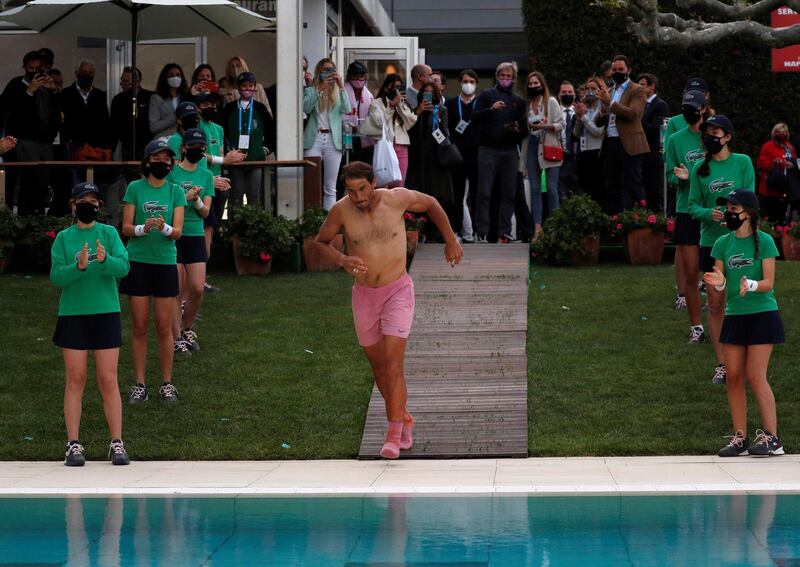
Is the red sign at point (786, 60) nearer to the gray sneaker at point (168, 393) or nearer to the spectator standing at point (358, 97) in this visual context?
the spectator standing at point (358, 97)

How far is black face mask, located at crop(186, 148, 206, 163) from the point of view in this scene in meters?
12.5

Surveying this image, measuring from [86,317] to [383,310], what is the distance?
2.01 meters

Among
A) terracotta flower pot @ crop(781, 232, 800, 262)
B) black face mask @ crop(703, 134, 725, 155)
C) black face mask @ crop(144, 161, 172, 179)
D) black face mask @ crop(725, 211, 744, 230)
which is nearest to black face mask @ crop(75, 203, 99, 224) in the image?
black face mask @ crop(144, 161, 172, 179)

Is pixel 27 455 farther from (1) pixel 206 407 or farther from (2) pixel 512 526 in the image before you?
(2) pixel 512 526

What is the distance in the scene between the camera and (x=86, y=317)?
10.2 metres

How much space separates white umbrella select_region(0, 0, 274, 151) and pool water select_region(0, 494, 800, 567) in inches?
401

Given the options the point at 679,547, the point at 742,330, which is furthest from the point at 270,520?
the point at 742,330

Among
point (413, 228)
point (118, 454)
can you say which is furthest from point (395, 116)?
point (118, 454)

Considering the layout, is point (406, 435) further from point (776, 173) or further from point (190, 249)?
point (776, 173)

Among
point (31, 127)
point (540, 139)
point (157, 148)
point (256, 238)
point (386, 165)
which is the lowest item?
point (256, 238)

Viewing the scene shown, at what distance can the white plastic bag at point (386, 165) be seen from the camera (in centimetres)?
1759

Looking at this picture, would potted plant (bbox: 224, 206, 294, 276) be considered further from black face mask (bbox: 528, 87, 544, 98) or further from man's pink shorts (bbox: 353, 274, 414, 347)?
man's pink shorts (bbox: 353, 274, 414, 347)

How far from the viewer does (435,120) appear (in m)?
18.3

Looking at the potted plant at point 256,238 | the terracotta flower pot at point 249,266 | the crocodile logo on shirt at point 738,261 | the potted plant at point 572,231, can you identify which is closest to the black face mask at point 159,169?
the crocodile logo on shirt at point 738,261
